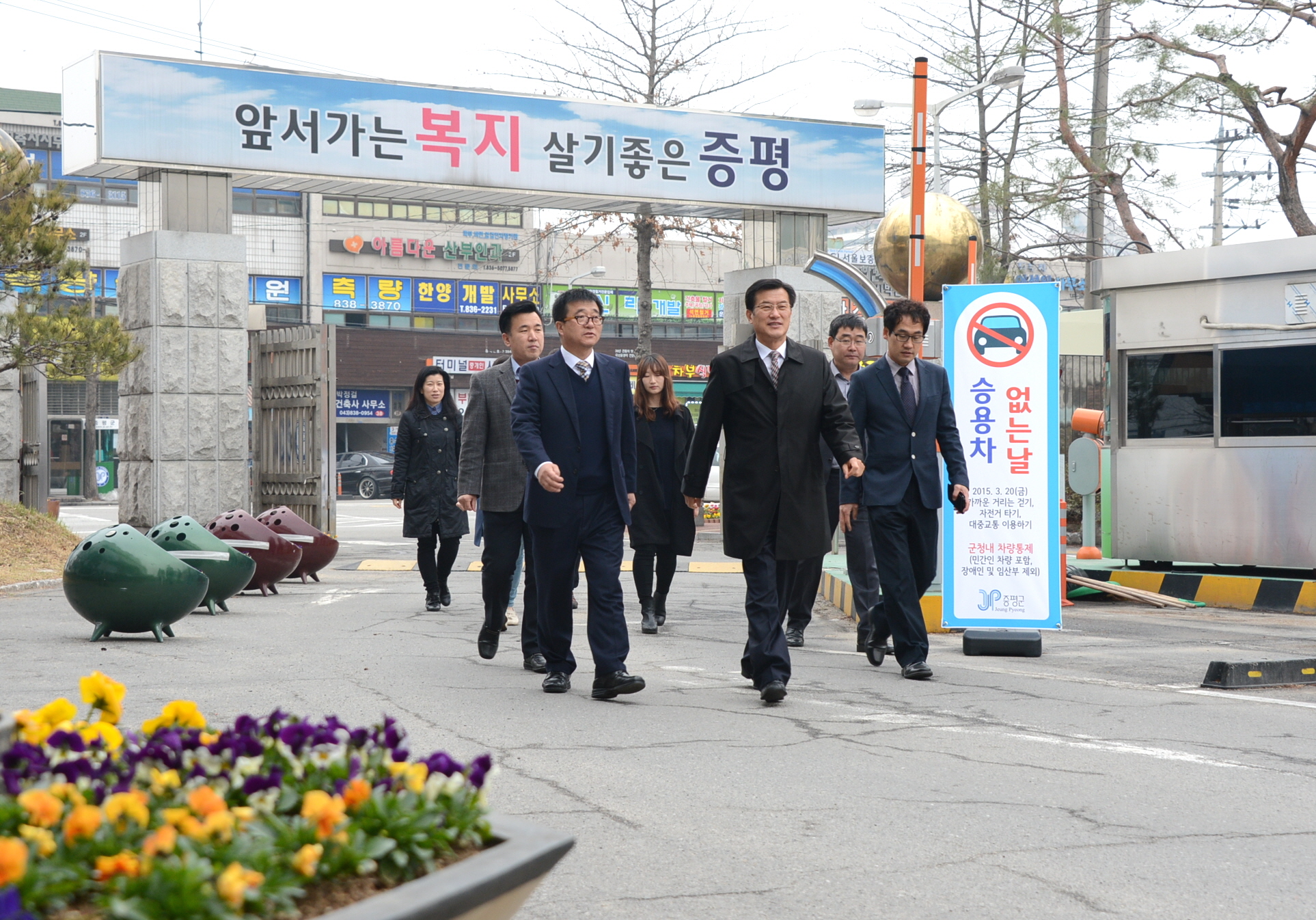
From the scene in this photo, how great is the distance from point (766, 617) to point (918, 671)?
1311 mm

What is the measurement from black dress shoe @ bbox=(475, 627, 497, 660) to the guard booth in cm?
739

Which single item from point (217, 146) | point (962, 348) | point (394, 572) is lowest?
point (394, 572)

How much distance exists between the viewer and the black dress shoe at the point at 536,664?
7.50m

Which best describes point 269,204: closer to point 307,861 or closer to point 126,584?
point 126,584

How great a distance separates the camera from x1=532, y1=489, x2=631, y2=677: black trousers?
6.41 m

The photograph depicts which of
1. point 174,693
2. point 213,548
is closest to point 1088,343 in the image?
point 213,548

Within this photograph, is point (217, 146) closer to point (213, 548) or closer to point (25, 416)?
point (25, 416)

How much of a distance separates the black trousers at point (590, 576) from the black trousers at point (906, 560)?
1.50 metres

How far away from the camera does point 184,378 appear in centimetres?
1517

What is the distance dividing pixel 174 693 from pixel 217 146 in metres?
9.85

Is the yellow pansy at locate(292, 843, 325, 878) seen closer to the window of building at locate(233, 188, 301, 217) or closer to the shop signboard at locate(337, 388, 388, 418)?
the shop signboard at locate(337, 388, 388, 418)

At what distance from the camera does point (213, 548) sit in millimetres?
9922

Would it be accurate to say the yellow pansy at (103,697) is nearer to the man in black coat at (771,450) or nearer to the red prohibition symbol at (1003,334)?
the man in black coat at (771,450)

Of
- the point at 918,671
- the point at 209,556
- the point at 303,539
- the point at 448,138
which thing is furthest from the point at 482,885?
the point at 448,138
